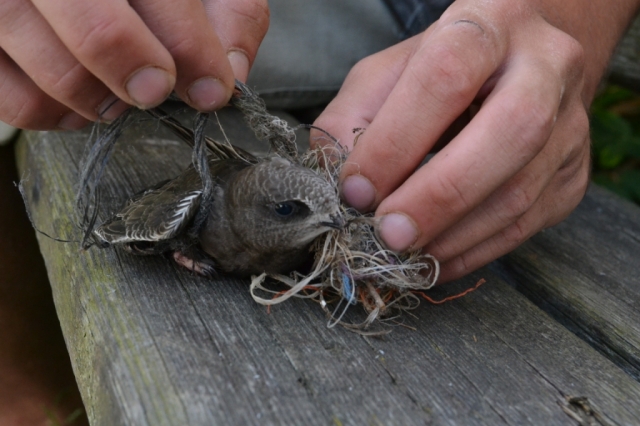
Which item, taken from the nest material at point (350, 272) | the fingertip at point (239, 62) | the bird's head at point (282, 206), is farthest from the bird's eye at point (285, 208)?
the fingertip at point (239, 62)

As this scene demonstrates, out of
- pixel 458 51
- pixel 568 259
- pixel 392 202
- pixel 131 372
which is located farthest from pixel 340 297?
pixel 568 259

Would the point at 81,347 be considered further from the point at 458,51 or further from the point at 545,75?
the point at 545,75

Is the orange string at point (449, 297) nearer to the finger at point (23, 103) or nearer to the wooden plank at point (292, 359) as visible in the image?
the wooden plank at point (292, 359)

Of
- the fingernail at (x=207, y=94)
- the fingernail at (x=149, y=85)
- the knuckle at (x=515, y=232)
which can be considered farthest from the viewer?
the knuckle at (x=515, y=232)

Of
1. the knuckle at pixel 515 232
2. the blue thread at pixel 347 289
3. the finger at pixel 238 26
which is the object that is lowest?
the blue thread at pixel 347 289

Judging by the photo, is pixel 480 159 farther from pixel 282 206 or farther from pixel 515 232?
pixel 282 206

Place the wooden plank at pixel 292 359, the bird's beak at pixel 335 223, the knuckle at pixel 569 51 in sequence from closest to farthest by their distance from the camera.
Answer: the wooden plank at pixel 292 359
the bird's beak at pixel 335 223
the knuckle at pixel 569 51

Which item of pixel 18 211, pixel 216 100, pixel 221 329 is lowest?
pixel 18 211
